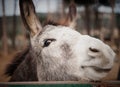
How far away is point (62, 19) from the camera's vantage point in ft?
13.4

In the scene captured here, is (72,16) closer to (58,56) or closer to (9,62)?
(58,56)

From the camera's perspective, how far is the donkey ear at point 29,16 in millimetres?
4047

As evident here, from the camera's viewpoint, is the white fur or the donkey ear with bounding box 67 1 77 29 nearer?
the white fur

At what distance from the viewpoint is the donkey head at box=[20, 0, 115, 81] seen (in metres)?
3.98

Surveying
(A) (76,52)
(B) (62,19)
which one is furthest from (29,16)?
(A) (76,52)

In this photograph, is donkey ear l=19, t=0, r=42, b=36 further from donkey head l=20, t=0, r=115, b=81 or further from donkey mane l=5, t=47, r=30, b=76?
donkey mane l=5, t=47, r=30, b=76

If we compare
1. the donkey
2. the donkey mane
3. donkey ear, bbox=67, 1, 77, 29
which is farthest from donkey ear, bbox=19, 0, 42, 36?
donkey ear, bbox=67, 1, 77, 29

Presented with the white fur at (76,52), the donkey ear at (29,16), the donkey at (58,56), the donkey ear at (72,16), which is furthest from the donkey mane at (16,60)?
the donkey ear at (72,16)

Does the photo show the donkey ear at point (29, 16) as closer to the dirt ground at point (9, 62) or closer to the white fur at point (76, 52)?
the white fur at point (76, 52)

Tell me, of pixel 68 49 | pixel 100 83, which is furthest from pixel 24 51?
pixel 100 83

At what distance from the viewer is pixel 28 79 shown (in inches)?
161

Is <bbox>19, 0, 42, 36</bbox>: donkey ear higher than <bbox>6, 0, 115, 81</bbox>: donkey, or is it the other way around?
<bbox>19, 0, 42, 36</bbox>: donkey ear

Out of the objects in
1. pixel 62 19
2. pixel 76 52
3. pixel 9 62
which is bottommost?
pixel 9 62

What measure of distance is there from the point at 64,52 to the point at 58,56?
0.08m
